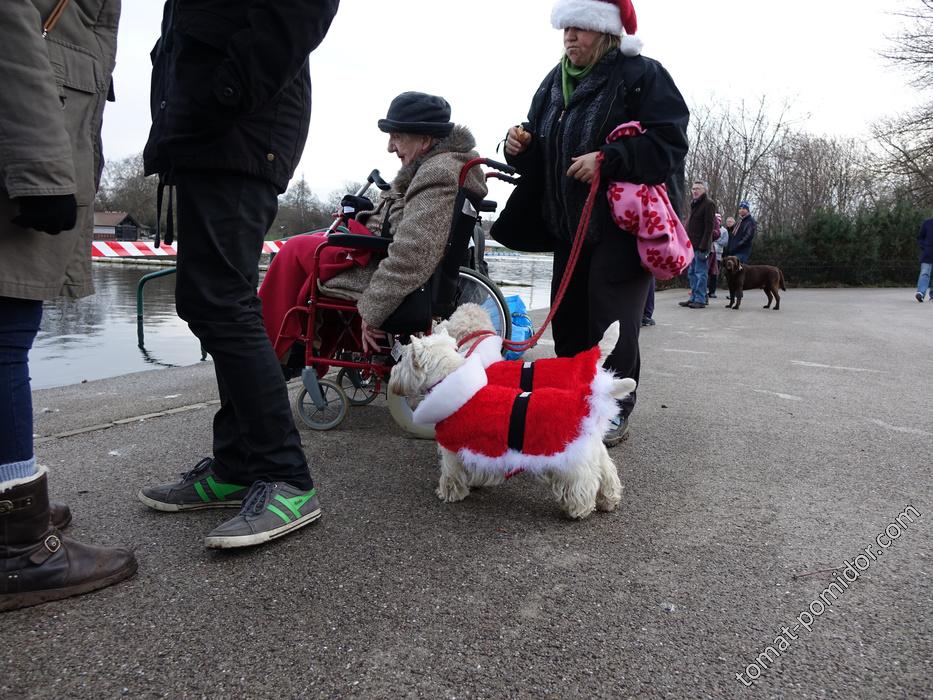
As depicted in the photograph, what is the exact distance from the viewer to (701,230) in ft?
40.1

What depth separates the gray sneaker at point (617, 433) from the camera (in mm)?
3418

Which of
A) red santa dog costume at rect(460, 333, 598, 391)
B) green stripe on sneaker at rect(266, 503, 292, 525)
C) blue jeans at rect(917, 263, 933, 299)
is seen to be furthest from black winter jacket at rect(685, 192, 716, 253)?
green stripe on sneaker at rect(266, 503, 292, 525)

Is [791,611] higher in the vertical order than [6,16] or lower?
lower

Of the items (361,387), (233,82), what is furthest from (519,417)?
(361,387)

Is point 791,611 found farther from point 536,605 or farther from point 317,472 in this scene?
point 317,472

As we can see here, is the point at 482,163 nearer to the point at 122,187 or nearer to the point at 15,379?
the point at 15,379

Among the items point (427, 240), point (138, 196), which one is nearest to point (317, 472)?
point (427, 240)

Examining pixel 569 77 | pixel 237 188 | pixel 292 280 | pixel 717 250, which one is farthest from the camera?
pixel 717 250

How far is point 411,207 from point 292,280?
88 centimetres

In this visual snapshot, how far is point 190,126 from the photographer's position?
2062 mm

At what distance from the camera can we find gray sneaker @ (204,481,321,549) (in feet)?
6.82

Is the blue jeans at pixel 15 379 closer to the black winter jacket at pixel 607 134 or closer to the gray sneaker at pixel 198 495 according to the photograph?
the gray sneaker at pixel 198 495

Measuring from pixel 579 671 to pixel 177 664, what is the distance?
0.98m

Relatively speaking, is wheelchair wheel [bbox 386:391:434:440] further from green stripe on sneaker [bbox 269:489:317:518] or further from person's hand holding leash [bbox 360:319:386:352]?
green stripe on sneaker [bbox 269:489:317:518]
